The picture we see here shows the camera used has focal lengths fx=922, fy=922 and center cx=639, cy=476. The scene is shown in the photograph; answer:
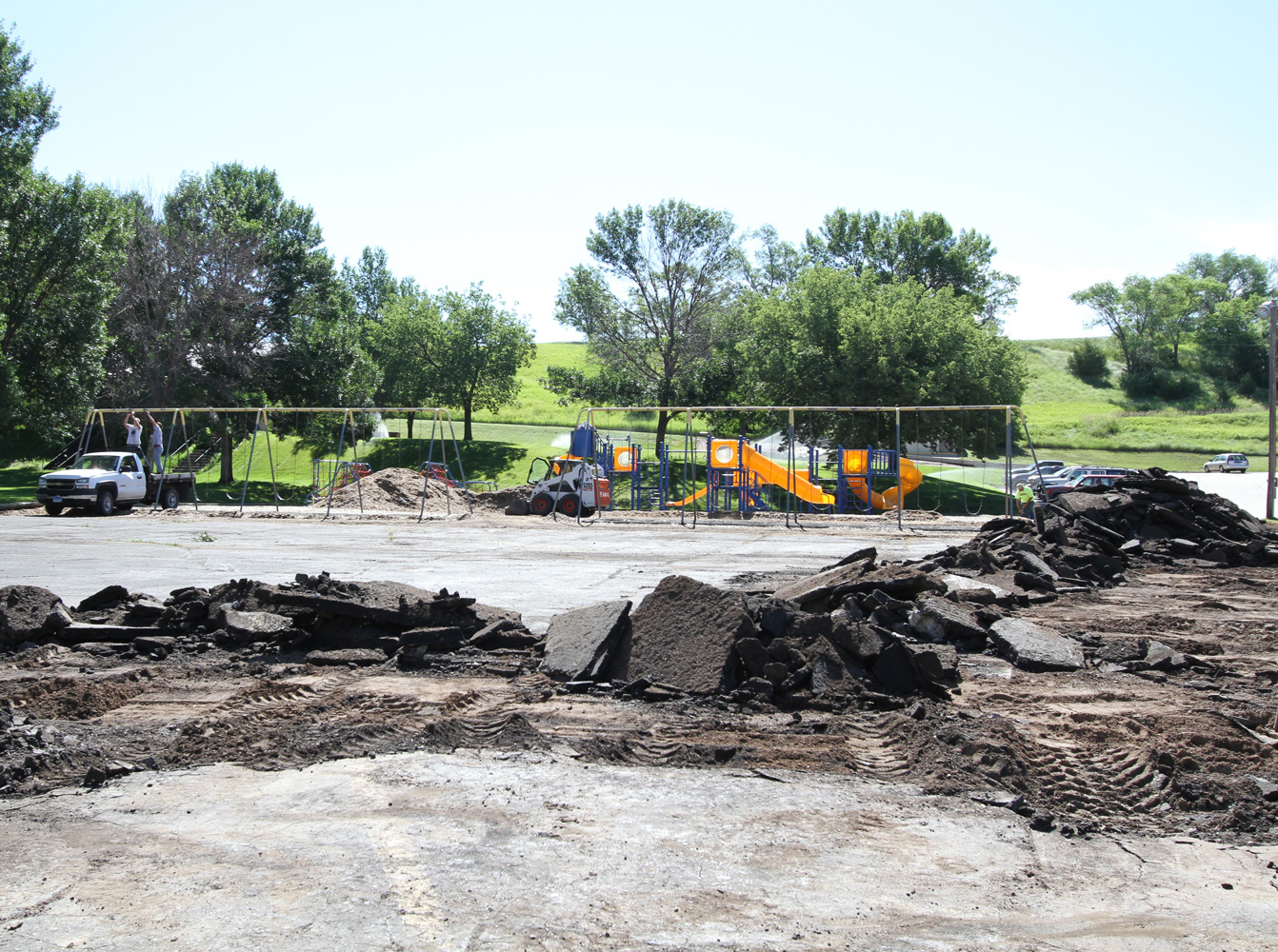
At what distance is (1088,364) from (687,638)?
363ft

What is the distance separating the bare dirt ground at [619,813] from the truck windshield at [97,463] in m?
22.4

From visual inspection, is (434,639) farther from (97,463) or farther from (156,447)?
(156,447)

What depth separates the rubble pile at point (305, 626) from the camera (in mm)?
8203

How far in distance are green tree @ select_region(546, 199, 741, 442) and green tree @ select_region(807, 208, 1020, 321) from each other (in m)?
12.2

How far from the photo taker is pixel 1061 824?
4.60 metres

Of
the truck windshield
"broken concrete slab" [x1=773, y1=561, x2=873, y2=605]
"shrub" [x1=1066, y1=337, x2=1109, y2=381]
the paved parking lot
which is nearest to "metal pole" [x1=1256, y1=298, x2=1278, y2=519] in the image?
the paved parking lot

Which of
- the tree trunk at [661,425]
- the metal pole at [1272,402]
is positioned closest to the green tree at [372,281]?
the tree trunk at [661,425]

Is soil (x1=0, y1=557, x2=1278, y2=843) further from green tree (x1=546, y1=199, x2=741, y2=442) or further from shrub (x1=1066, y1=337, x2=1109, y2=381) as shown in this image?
shrub (x1=1066, y1=337, x2=1109, y2=381)

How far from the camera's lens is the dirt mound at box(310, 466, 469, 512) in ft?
97.5

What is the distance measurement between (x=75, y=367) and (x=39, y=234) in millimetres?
4719

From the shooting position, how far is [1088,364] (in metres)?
105

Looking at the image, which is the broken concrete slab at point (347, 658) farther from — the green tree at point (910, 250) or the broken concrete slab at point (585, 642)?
the green tree at point (910, 250)

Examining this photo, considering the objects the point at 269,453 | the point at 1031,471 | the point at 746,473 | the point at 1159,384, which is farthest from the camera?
the point at 1159,384

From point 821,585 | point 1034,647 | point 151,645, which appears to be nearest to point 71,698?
point 151,645
